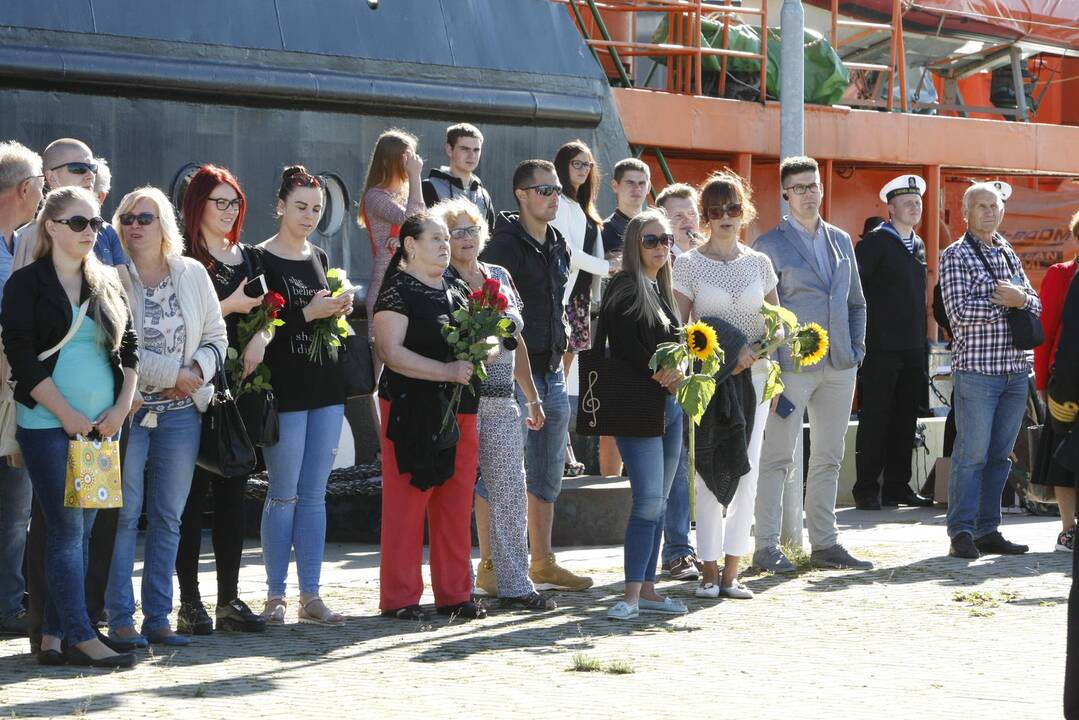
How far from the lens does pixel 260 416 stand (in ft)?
22.3

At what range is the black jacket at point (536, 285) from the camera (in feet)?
26.1

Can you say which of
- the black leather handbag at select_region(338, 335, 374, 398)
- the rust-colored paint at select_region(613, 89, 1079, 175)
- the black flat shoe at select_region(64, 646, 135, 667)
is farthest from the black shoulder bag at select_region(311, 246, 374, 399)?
the rust-colored paint at select_region(613, 89, 1079, 175)

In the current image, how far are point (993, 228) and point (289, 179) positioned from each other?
402cm

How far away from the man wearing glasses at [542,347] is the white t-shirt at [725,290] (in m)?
0.57

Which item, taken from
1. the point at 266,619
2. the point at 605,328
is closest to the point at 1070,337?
the point at 605,328

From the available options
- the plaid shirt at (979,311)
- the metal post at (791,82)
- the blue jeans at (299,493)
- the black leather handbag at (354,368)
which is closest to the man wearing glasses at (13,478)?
the blue jeans at (299,493)

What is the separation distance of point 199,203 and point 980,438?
4.47 meters

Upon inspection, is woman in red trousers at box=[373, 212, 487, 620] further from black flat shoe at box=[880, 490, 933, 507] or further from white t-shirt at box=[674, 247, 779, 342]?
black flat shoe at box=[880, 490, 933, 507]

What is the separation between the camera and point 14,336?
232 inches

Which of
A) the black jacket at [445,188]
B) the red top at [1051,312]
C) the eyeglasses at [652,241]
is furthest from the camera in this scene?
the red top at [1051,312]

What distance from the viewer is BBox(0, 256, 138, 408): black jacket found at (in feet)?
19.3

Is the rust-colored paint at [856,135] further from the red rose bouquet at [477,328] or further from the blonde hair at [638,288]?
the red rose bouquet at [477,328]

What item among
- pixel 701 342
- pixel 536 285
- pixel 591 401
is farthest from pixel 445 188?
pixel 701 342

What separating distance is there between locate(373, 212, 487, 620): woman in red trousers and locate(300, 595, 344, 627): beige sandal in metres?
0.23
